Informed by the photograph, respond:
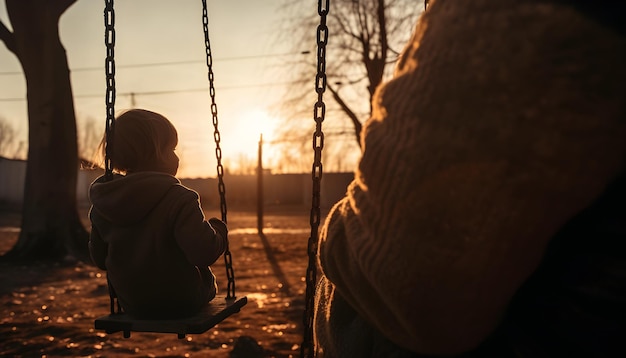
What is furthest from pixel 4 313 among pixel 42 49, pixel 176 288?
pixel 42 49

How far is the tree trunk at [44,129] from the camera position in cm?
853

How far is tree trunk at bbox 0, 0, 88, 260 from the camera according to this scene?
8.53 m

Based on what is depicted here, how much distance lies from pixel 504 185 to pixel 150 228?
1735 mm

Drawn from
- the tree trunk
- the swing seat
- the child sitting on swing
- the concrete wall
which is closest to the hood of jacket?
the child sitting on swing

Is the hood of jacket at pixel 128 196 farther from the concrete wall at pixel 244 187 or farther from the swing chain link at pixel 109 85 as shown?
the concrete wall at pixel 244 187

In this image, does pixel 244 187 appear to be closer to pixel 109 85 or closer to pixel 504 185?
pixel 109 85

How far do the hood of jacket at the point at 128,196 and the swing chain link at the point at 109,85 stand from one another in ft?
0.21

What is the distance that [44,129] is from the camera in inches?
337

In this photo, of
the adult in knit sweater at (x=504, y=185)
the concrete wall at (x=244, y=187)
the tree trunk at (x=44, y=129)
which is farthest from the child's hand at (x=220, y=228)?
the concrete wall at (x=244, y=187)

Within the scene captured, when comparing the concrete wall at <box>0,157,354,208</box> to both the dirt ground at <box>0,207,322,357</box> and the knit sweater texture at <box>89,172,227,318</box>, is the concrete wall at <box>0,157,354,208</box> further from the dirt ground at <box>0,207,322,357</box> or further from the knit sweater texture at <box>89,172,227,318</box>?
the knit sweater texture at <box>89,172,227,318</box>

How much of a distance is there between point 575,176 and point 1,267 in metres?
8.89

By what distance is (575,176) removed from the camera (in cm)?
65

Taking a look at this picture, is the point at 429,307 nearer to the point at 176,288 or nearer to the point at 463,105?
the point at 463,105

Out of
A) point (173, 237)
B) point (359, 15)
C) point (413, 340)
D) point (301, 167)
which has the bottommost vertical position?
point (301, 167)
